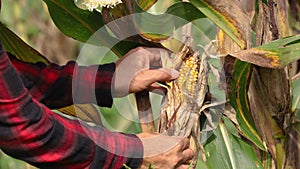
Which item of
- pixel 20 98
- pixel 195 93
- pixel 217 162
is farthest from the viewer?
pixel 217 162

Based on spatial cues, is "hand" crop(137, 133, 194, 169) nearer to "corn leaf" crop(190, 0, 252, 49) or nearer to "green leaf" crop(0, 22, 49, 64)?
"corn leaf" crop(190, 0, 252, 49)

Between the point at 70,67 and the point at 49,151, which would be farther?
the point at 70,67

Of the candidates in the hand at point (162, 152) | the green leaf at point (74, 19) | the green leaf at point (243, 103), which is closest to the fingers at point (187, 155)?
the hand at point (162, 152)

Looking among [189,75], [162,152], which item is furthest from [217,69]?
[162,152]

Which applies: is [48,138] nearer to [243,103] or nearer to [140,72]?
[140,72]

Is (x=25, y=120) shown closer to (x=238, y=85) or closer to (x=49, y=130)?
(x=49, y=130)

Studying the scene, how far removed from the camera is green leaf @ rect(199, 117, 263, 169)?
1.01 metres

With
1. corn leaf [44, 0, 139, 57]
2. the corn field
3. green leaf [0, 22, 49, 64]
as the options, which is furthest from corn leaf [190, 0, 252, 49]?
green leaf [0, 22, 49, 64]

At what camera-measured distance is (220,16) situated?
91 centimetres

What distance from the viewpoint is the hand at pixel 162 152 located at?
0.81 meters

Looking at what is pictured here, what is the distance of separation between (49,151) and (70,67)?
0.79ft

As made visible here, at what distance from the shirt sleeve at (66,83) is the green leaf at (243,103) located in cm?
18

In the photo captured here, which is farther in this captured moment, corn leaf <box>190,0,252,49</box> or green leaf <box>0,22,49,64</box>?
green leaf <box>0,22,49,64</box>

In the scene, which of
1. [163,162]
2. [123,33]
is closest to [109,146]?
[163,162]
